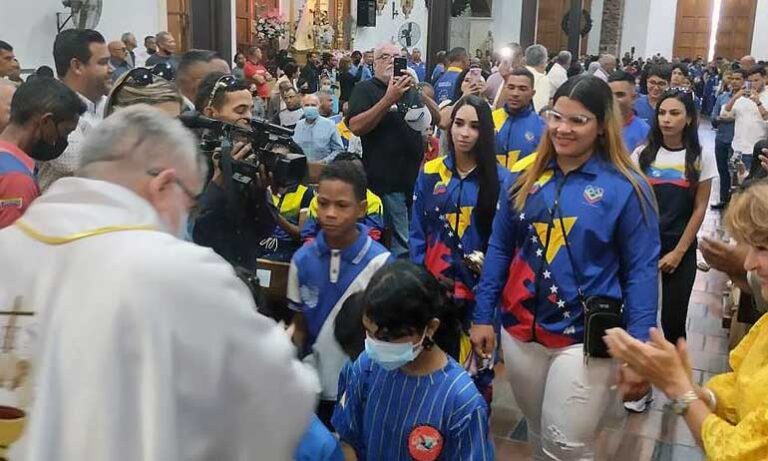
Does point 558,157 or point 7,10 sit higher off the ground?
point 7,10

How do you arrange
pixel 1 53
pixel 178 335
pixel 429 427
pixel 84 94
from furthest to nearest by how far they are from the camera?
pixel 1 53 → pixel 84 94 → pixel 429 427 → pixel 178 335

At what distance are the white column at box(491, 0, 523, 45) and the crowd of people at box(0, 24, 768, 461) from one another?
63.0ft

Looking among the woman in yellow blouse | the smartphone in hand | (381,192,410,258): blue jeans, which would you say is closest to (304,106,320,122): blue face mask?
(381,192,410,258): blue jeans

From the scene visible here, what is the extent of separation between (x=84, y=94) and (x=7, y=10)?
5784mm

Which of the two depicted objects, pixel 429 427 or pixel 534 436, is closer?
pixel 429 427

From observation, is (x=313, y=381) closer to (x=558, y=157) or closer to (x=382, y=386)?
(x=382, y=386)

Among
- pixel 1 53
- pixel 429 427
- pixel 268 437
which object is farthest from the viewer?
pixel 1 53

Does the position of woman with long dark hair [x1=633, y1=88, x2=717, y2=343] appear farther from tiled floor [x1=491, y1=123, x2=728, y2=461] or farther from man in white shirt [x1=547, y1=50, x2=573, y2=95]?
man in white shirt [x1=547, y1=50, x2=573, y2=95]

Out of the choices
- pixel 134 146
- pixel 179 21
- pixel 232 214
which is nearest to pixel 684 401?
pixel 134 146

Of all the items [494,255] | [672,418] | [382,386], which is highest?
[494,255]

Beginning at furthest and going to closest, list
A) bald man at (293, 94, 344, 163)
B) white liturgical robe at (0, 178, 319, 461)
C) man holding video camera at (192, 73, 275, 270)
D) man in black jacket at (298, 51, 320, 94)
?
man in black jacket at (298, 51, 320, 94)
bald man at (293, 94, 344, 163)
man holding video camera at (192, 73, 275, 270)
white liturgical robe at (0, 178, 319, 461)

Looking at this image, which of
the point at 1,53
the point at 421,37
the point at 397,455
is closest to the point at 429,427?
the point at 397,455

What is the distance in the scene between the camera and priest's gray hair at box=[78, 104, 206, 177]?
1492 millimetres

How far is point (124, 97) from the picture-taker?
2.98 meters
